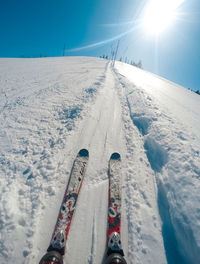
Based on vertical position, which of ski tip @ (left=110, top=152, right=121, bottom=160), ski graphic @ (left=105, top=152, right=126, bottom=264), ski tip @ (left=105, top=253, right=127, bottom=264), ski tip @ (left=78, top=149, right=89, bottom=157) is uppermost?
ski tip @ (left=78, top=149, right=89, bottom=157)

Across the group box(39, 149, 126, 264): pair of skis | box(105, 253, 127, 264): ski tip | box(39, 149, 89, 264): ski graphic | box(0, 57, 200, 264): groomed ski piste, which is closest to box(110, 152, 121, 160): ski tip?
box(39, 149, 126, 264): pair of skis

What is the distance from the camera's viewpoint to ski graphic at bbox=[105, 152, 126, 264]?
7.14ft

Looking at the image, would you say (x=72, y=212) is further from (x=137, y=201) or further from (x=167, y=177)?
(x=167, y=177)

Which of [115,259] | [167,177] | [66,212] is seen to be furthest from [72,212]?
[167,177]

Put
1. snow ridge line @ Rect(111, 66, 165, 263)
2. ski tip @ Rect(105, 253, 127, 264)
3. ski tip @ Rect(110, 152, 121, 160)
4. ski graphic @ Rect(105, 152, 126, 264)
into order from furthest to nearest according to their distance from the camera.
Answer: ski tip @ Rect(110, 152, 121, 160) < snow ridge line @ Rect(111, 66, 165, 263) < ski graphic @ Rect(105, 152, 126, 264) < ski tip @ Rect(105, 253, 127, 264)

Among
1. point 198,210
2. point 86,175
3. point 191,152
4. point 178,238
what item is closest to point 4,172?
point 86,175

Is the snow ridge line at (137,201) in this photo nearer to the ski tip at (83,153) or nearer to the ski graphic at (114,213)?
the ski graphic at (114,213)

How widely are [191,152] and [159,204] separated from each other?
2076mm

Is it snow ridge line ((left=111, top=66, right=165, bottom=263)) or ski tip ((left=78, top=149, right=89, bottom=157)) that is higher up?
ski tip ((left=78, top=149, right=89, bottom=157))

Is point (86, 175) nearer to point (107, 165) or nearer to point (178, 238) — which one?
point (107, 165)

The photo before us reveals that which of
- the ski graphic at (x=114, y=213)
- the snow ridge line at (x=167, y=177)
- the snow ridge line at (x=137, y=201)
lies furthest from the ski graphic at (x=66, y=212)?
the snow ridge line at (x=167, y=177)

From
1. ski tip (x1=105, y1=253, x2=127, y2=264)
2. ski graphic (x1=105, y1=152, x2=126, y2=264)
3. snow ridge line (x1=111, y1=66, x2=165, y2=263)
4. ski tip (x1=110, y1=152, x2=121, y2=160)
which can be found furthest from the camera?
ski tip (x1=110, y1=152, x2=121, y2=160)

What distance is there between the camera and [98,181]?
332 centimetres

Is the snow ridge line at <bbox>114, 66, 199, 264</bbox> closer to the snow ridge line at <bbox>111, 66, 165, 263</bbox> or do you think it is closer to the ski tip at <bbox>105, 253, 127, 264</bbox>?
the snow ridge line at <bbox>111, 66, 165, 263</bbox>
